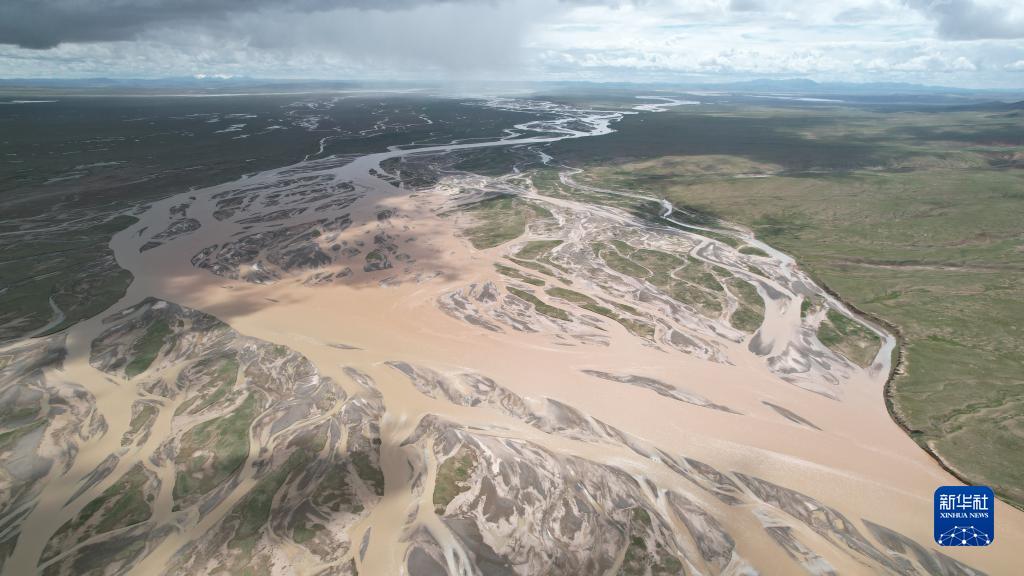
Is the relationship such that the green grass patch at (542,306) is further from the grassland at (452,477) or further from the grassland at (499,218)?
the grassland at (452,477)

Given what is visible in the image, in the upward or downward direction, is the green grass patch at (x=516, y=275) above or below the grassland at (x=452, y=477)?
above

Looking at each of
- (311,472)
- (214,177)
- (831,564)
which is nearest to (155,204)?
(214,177)

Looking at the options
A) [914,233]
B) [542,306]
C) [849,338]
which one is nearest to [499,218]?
[542,306]

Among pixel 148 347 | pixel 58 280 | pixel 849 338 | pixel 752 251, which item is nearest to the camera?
pixel 148 347

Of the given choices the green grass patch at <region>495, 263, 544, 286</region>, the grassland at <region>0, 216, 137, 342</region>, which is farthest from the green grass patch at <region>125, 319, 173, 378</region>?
the green grass patch at <region>495, 263, 544, 286</region>

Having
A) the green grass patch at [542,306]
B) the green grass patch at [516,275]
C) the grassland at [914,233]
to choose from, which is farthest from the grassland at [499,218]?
the grassland at [914,233]

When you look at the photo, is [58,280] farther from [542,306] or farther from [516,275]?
[542,306]

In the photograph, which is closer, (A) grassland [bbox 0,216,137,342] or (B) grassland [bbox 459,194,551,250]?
(A) grassland [bbox 0,216,137,342]

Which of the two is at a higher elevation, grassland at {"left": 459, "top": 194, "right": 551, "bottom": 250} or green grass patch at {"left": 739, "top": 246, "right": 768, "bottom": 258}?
grassland at {"left": 459, "top": 194, "right": 551, "bottom": 250}

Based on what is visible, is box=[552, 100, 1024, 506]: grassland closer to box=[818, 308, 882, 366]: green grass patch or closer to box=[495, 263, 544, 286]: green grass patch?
box=[818, 308, 882, 366]: green grass patch
